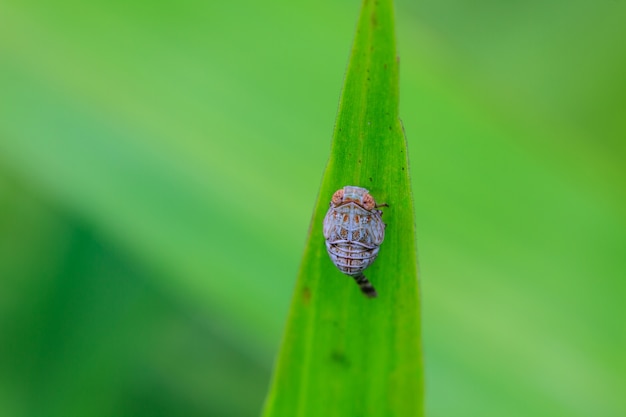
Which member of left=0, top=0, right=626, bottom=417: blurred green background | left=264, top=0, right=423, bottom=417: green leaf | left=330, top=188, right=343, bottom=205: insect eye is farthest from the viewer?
left=0, top=0, right=626, bottom=417: blurred green background

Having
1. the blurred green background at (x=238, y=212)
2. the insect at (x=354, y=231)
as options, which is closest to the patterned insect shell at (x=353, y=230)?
the insect at (x=354, y=231)

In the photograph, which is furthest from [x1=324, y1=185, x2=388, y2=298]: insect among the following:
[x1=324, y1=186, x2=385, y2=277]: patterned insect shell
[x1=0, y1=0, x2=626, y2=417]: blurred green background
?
[x1=0, y1=0, x2=626, y2=417]: blurred green background

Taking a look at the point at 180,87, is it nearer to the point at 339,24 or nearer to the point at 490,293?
the point at 339,24

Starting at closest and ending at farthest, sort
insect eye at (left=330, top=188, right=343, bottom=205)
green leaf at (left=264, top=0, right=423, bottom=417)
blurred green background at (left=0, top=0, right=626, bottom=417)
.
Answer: green leaf at (left=264, top=0, right=423, bottom=417) → insect eye at (left=330, top=188, right=343, bottom=205) → blurred green background at (left=0, top=0, right=626, bottom=417)

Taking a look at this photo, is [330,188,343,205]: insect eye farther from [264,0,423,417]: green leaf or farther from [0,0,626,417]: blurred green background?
[0,0,626,417]: blurred green background

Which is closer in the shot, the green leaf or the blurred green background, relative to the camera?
the green leaf

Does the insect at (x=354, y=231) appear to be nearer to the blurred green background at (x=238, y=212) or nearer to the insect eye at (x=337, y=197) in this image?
the insect eye at (x=337, y=197)

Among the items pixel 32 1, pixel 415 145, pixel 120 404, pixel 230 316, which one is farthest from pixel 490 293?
pixel 32 1
